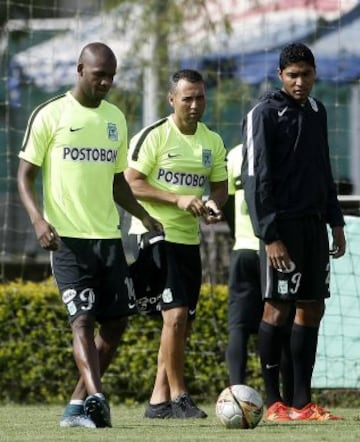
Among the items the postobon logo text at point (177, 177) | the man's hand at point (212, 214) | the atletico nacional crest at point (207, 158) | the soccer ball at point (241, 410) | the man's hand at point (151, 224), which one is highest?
the atletico nacional crest at point (207, 158)

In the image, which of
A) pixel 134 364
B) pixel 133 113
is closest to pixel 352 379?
pixel 134 364

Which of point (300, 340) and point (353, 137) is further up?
point (353, 137)

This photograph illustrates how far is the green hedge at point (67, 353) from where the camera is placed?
12008 millimetres

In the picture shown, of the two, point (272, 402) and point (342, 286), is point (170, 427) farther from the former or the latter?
point (342, 286)

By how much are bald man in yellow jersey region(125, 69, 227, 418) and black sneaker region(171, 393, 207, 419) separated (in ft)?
0.13

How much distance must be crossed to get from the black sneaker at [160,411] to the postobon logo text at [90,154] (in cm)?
178

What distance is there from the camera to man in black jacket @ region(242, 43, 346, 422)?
8797mm

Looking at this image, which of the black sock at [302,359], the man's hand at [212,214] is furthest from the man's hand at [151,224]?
the black sock at [302,359]

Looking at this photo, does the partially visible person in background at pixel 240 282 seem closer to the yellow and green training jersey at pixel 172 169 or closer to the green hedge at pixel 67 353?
the yellow and green training jersey at pixel 172 169

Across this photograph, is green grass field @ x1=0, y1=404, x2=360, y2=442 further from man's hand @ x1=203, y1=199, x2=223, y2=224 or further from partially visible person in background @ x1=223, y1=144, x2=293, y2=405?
man's hand @ x1=203, y1=199, x2=223, y2=224

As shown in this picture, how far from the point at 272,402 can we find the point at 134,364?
287 cm

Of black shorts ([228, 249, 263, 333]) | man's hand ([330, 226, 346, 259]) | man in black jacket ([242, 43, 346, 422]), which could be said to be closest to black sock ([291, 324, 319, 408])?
man in black jacket ([242, 43, 346, 422])

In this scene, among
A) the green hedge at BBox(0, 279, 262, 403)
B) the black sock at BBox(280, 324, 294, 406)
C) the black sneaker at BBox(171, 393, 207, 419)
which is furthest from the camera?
the green hedge at BBox(0, 279, 262, 403)

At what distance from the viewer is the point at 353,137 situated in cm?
1353
